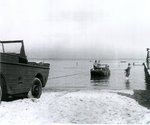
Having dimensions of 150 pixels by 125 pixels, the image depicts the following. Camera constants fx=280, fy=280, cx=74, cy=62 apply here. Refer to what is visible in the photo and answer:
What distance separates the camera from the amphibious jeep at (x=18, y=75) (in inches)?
362

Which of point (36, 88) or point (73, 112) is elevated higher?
point (36, 88)

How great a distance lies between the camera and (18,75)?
9.94m

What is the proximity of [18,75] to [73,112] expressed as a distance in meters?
2.54

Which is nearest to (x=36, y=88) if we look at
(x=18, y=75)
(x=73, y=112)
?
(x=18, y=75)

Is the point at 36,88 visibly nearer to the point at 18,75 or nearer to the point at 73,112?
the point at 18,75

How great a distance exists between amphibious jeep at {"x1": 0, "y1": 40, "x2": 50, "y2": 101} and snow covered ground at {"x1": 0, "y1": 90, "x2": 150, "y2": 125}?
0.54m

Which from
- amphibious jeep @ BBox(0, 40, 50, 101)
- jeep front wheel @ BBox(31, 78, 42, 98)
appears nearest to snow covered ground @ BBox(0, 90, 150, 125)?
amphibious jeep @ BBox(0, 40, 50, 101)

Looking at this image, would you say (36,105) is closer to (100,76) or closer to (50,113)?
(50,113)

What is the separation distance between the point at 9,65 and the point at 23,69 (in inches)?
40.0

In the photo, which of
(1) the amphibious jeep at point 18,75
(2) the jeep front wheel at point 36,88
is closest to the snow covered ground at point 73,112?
(1) the amphibious jeep at point 18,75

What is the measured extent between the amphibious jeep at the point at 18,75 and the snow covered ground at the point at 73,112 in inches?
21.3

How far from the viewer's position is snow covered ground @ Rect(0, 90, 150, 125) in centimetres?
783

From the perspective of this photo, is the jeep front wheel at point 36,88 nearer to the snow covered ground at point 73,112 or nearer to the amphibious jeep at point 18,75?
the amphibious jeep at point 18,75

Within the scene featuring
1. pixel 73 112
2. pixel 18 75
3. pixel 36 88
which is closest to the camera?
pixel 73 112
